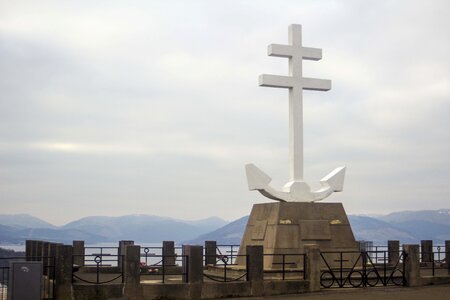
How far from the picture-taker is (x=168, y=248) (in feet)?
76.0

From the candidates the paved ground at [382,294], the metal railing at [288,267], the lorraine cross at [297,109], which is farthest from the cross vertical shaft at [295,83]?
the paved ground at [382,294]

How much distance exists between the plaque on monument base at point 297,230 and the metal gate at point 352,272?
4.2 inches

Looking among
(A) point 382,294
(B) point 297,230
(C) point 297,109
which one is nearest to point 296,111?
(C) point 297,109

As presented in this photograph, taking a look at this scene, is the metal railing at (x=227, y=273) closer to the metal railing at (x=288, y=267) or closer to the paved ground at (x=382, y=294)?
the metal railing at (x=288, y=267)

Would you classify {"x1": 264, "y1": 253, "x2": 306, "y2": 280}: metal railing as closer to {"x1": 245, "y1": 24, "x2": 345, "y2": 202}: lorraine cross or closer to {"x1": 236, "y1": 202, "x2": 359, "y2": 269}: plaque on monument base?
{"x1": 236, "y1": 202, "x2": 359, "y2": 269}: plaque on monument base

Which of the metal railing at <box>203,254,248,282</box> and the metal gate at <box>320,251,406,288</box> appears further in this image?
the metal gate at <box>320,251,406,288</box>

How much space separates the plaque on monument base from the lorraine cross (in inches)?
13.5

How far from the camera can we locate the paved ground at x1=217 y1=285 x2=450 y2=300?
1537 centimetres

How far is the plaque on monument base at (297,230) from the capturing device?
1841 cm

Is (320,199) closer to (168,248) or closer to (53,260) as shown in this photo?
(168,248)

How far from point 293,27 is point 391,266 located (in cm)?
834

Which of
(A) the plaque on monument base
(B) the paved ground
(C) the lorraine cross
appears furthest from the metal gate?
(C) the lorraine cross

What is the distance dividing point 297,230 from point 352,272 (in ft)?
6.61

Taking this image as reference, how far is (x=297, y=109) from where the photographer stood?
771 inches
